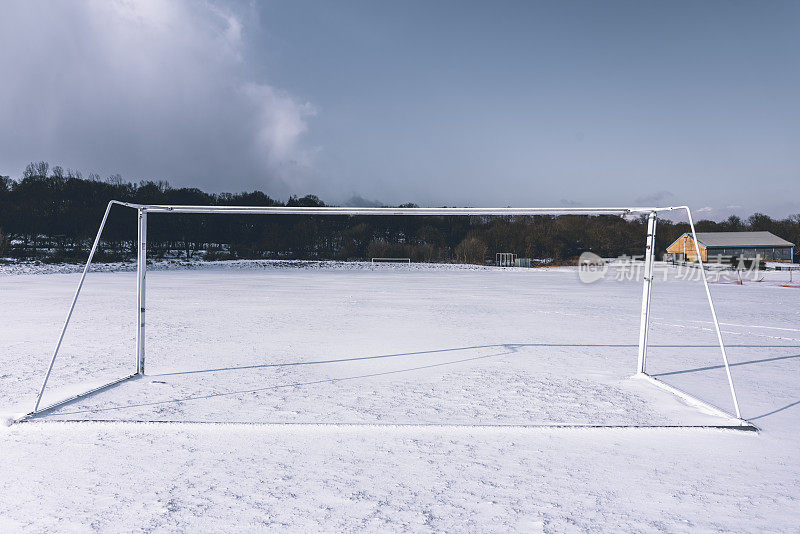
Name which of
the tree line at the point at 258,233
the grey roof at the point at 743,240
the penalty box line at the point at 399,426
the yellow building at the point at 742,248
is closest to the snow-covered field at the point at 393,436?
the penalty box line at the point at 399,426

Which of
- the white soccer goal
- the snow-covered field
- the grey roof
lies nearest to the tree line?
the white soccer goal

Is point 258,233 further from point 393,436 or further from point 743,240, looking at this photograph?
point 743,240

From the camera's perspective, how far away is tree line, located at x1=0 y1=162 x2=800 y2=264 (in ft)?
147

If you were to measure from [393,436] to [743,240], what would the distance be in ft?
223

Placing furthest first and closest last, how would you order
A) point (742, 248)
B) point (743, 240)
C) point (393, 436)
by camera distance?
point (743, 240)
point (742, 248)
point (393, 436)

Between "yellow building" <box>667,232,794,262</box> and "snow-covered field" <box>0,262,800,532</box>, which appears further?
"yellow building" <box>667,232,794,262</box>

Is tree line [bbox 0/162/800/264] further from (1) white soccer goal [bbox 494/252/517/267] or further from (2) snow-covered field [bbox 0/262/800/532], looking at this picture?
(2) snow-covered field [bbox 0/262/800/532]

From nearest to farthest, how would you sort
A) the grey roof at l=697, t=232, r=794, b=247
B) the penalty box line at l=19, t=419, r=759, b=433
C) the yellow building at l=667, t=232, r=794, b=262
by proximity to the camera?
1. the penalty box line at l=19, t=419, r=759, b=433
2. the yellow building at l=667, t=232, r=794, b=262
3. the grey roof at l=697, t=232, r=794, b=247

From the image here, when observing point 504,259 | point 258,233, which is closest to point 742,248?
point 504,259

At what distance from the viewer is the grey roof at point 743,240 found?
54.9m

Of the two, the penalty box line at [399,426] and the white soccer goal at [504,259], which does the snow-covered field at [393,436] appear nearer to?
the penalty box line at [399,426]

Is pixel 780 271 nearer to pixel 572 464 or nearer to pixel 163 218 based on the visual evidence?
pixel 572 464

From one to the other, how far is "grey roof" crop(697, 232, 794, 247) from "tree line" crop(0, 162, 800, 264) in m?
7.41

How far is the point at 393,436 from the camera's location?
423cm
